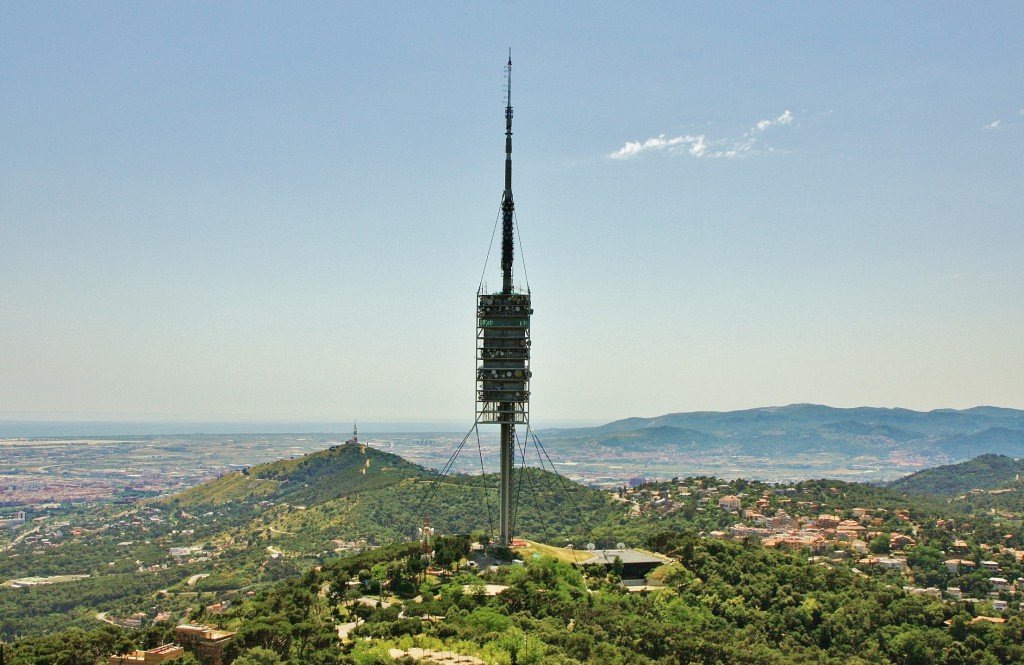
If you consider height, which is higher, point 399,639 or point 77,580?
point 399,639

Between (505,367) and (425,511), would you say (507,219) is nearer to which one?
(505,367)

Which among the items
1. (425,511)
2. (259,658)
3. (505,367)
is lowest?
(425,511)

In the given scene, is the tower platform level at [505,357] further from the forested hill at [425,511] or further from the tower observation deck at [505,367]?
the forested hill at [425,511]

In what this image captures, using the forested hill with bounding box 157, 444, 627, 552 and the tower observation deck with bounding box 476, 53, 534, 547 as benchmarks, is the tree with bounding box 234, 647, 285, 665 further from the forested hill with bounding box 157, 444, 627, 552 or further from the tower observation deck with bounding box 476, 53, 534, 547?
the forested hill with bounding box 157, 444, 627, 552

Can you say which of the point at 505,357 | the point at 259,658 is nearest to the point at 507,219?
the point at 505,357

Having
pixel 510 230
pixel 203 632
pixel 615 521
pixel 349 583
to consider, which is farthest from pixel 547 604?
pixel 615 521

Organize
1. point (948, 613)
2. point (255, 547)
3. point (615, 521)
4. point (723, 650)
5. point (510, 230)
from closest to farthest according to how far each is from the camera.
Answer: point (723, 650)
point (948, 613)
point (510, 230)
point (615, 521)
point (255, 547)

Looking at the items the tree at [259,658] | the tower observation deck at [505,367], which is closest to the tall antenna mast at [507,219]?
the tower observation deck at [505,367]

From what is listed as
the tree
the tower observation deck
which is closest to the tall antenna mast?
the tower observation deck

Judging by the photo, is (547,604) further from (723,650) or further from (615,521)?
(615,521)

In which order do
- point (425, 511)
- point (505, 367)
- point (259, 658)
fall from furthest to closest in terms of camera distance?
point (425, 511), point (505, 367), point (259, 658)

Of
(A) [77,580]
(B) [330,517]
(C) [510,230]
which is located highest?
(C) [510,230]
